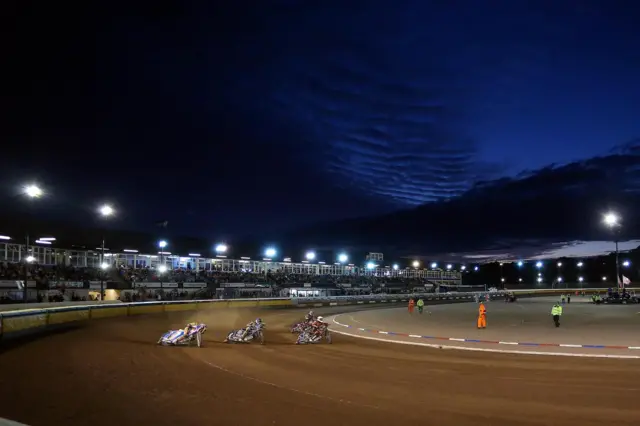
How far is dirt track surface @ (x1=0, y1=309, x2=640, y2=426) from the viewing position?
7.66 m

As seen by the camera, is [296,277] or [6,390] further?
[296,277]

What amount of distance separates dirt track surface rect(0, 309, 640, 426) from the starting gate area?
54.2 feet

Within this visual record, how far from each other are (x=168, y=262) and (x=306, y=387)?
6423 centimetres

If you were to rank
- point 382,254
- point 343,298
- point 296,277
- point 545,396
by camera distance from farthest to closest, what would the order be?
point 382,254 → point 296,277 → point 343,298 → point 545,396

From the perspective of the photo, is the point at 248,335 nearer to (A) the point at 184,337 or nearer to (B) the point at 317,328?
(A) the point at 184,337

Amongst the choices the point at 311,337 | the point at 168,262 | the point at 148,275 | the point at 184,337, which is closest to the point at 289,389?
the point at 184,337

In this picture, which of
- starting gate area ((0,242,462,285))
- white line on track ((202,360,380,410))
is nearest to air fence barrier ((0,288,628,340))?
starting gate area ((0,242,462,285))

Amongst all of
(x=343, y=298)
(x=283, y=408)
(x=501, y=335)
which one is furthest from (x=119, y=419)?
(x=343, y=298)

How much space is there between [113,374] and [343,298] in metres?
48.7

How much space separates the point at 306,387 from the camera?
998 centimetres

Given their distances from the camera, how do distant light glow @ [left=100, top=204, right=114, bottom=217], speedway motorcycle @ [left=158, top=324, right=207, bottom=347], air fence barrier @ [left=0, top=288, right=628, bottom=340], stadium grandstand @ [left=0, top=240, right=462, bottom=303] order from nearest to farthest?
speedway motorcycle @ [left=158, top=324, right=207, bottom=347] → air fence barrier @ [left=0, top=288, right=628, bottom=340] → distant light glow @ [left=100, top=204, right=114, bottom=217] → stadium grandstand @ [left=0, top=240, right=462, bottom=303]

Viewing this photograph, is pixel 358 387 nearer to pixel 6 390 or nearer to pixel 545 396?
pixel 545 396

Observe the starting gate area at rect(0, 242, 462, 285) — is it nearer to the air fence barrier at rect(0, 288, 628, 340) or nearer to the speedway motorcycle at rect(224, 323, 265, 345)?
the air fence barrier at rect(0, 288, 628, 340)

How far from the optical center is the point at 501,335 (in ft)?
67.9
